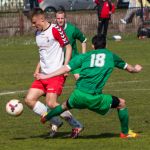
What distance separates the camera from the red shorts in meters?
13.0

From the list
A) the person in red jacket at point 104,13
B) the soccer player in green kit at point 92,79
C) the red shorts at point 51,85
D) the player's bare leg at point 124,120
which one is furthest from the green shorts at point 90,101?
the person in red jacket at point 104,13

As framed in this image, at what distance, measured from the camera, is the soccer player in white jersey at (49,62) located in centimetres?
1298

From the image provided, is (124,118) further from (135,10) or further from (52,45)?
(135,10)

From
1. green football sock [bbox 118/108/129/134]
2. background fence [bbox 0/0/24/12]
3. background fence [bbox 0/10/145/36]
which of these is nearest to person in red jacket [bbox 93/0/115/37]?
background fence [bbox 0/10/145/36]

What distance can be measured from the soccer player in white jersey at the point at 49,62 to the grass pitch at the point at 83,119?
0.44 m

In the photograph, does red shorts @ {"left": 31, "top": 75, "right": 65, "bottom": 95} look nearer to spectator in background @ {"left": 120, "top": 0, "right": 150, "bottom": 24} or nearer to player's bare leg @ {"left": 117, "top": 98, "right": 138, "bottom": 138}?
player's bare leg @ {"left": 117, "top": 98, "right": 138, "bottom": 138}

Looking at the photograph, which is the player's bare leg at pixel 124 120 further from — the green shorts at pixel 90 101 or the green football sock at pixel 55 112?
the green football sock at pixel 55 112

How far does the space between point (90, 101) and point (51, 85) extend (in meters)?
1.18

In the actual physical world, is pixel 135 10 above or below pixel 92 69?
below

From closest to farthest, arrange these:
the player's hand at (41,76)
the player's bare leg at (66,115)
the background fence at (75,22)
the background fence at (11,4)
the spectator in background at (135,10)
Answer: the player's hand at (41,76) → the player's bare leg at (66,115) → the spectator in background at (135,10) → the background fence at (75,22) → the background fence at (11,4)

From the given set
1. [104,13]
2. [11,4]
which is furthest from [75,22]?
[11,4]

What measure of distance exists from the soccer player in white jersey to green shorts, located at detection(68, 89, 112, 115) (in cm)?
89

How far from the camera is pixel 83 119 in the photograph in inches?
597

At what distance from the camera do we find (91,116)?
15609 millimetres
